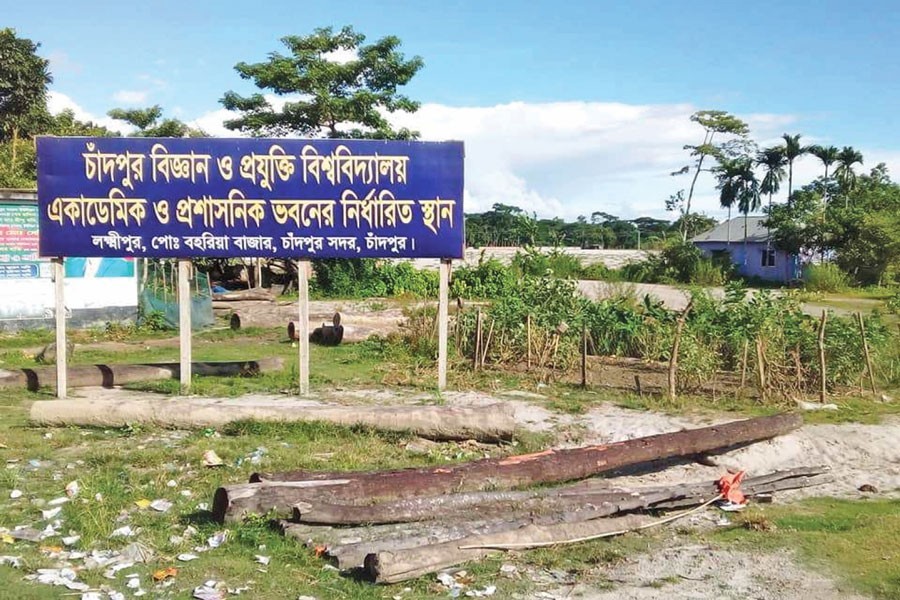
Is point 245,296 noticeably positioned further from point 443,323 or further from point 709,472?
point 709,472

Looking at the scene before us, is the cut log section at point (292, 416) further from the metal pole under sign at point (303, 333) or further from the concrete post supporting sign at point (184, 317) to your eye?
the concrete post supporting sign at point (184, 317)

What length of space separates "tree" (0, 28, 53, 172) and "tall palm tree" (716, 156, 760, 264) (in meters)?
36.9

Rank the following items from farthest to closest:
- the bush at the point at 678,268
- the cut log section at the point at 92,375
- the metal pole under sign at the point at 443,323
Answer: the bush at the point at 678,268
the cut log section at the point at 92,375
the metal pole under sign at the point at 443,323

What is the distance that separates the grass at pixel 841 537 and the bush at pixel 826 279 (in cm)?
3007

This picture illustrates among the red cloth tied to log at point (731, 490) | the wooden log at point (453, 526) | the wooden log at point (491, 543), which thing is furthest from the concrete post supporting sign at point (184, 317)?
the red cloth tied to log at point (731, 490)

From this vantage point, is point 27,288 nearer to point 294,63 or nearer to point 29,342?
point 29,342

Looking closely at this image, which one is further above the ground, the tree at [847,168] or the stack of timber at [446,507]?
the tree at [847,168]

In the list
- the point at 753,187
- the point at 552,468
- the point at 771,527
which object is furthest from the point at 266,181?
the point at 753,187

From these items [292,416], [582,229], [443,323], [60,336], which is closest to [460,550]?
[292,416]

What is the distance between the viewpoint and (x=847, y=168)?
50.3 metres

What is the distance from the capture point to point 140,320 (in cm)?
1822

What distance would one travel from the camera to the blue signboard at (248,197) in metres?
10.4

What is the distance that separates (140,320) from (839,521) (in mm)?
15368

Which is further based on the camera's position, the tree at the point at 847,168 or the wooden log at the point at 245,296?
the tree at the point at 847,168
